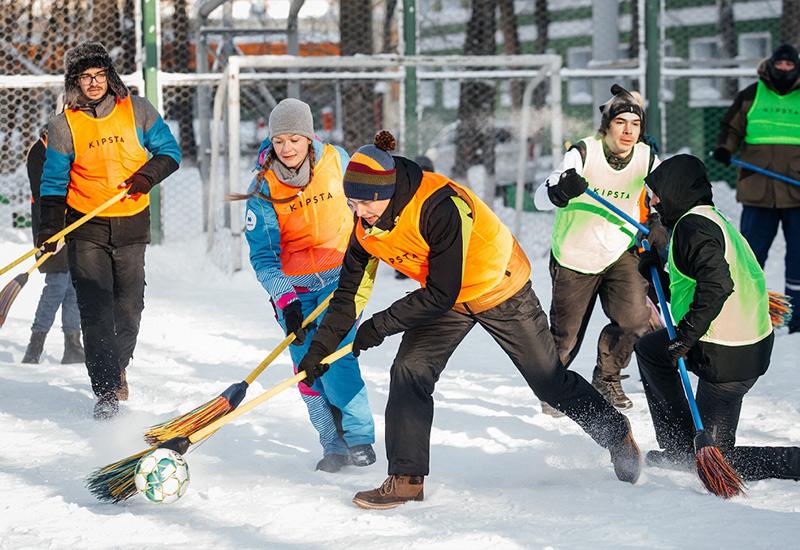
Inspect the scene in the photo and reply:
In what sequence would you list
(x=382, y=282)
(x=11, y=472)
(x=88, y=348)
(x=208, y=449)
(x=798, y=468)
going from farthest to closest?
(x=382, y=282) → (x=88, y=348) → (x=208, y=449) → (x=11, y=472) → (x=798, y=468)

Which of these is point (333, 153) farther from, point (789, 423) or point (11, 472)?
point (789, 423)

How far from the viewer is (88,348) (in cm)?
624

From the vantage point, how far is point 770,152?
26.9 feet

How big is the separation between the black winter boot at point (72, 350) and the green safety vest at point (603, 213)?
3.52m

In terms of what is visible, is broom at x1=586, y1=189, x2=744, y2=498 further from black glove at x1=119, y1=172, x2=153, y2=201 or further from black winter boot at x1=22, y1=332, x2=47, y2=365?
black winter boot at x1=22, y1=332, x2=47, y2=365

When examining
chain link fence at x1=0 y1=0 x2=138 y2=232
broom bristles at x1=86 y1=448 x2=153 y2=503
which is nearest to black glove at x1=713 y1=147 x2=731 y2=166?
broom bristles at x1=86 y1=448 x2=153 y2=503

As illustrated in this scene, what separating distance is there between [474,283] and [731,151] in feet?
14.1

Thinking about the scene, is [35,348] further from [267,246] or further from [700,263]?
[700,263]

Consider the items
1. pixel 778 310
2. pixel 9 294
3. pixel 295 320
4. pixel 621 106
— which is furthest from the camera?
pixel 9 294

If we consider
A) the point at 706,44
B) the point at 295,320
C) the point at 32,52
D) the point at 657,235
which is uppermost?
the point at 706,44

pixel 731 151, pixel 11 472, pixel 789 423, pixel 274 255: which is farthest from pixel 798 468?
pixel 731 151

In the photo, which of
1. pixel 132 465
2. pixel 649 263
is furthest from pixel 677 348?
pixel 132 465

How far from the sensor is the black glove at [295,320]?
4.89 metres

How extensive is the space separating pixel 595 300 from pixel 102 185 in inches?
105
